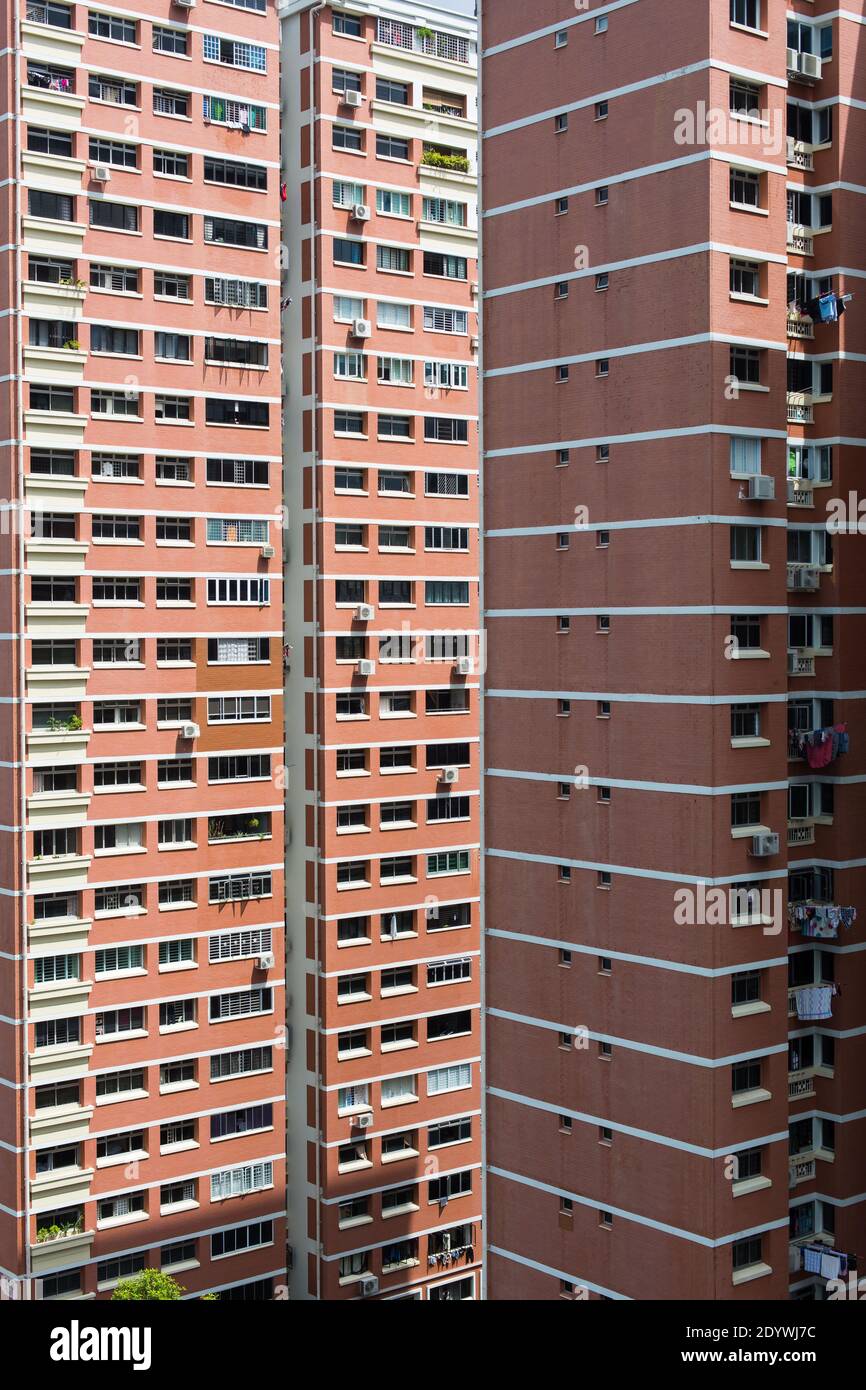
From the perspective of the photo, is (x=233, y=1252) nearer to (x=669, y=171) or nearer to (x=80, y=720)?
(x=80, y=720)

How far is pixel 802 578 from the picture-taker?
26.3 meters

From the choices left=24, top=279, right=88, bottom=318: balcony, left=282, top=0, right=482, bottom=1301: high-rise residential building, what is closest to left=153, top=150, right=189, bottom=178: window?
left=24, top=279, right=88, bottom=318: balcony

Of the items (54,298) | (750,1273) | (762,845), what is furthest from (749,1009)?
(54,298)

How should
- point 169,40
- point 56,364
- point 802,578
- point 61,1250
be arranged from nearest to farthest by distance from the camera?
point 802,578, point 61,1250, point 56,364, point 169,40

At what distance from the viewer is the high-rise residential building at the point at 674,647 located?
79.7 ft

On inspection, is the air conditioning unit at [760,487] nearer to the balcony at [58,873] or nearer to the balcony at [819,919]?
the balcony at [819,919]

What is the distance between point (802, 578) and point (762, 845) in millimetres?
4811

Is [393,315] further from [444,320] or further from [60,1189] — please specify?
[60,1189]

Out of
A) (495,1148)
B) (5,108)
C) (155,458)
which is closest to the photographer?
(495,1148)

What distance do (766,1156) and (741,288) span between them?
13.7 metres

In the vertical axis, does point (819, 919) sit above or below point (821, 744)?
below
